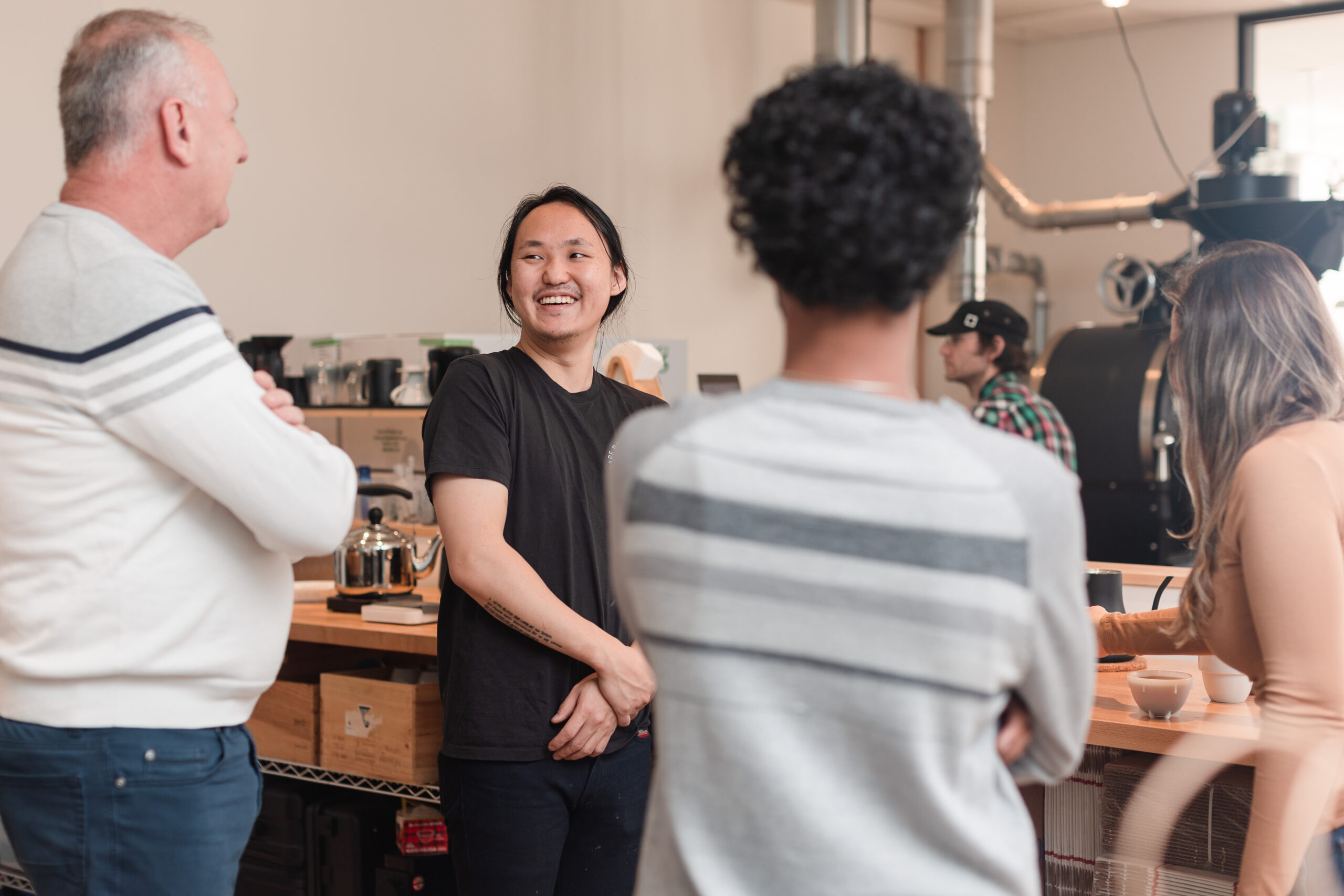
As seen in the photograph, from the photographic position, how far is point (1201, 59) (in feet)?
23.0

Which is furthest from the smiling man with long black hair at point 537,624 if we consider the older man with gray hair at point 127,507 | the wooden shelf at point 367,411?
the wooden shelf at point 367,411

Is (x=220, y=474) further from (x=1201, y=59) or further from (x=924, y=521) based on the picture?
(x=1201, y=59)

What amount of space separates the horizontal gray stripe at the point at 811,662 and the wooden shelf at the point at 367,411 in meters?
2.51

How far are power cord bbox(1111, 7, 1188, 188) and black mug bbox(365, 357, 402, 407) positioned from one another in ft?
17.4

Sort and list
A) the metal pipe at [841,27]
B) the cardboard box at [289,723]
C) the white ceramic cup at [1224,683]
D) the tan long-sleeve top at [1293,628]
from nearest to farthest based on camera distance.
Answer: the tan long-sleeve top at [1293,628] < the white ceramic cup at [1224,683] < the cardboard box at [289,723] < the metal pipe at [841,27]

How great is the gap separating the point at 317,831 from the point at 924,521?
2.05 metres

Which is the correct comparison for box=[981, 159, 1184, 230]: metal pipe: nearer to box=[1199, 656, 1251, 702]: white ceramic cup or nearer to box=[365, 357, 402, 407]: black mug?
box=[365, 357, 402, 407]: black mug

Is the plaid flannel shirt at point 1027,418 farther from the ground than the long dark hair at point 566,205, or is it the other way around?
the long dark hair at point 566,205

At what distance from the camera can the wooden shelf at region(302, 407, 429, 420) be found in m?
3.36

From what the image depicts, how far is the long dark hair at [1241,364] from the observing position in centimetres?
139

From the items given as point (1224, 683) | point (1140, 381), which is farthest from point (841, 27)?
point (1224, 683)

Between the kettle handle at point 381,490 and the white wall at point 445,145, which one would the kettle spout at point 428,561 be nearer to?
the kettle handle at point 381,490

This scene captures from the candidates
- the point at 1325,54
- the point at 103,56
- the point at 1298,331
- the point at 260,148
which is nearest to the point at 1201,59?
the point at 1325,54

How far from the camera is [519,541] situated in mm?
1631
